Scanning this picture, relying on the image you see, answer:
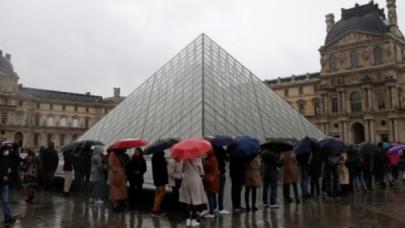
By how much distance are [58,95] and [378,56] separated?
47457 mm

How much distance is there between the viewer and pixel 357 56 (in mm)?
44531

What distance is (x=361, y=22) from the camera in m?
45.2

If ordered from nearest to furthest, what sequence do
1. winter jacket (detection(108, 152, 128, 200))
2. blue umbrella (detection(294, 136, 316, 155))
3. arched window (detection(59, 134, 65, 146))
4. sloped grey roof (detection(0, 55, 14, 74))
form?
winter jacket (detection(108, 152, 128, 200)) → blue umbrella (detection(294, 136, 316, 155)) → sloped grey roof (detection(0, 55, 14, 74)) → arched window (detection(59, 134, 65, 146))

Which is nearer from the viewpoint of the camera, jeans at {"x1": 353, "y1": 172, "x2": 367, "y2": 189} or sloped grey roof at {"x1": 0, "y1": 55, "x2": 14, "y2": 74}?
jeans at {"x1": 353, "y1": 172, "x2": 367, "y2": 189}

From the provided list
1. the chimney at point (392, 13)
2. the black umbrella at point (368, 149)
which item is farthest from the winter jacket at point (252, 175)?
the chimney at point (392, 13)

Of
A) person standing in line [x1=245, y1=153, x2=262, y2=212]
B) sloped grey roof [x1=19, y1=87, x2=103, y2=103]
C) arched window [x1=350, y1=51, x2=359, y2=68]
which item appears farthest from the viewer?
sloped grey roof [x1=19, y1=87, x2=103, y2=103]

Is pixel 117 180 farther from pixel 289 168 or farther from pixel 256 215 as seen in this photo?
pixel 289 168

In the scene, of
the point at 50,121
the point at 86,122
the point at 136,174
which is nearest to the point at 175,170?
the point at 136,174

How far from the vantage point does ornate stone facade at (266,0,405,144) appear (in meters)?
41.9

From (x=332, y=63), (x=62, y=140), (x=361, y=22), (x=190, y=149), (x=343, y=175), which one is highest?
(x=361, y=22)

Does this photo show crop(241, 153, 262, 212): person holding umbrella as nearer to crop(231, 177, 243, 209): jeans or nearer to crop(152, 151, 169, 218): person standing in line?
crop(231, 177, 243, 209): jeans

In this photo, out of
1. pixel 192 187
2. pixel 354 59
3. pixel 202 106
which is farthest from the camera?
pixel 354 59

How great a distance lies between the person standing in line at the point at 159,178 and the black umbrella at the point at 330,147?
156 inches

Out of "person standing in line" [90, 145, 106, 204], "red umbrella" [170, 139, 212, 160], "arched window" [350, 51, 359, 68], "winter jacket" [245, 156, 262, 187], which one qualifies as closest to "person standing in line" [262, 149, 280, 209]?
"winter jacket" [245, 156, 262, 187]
